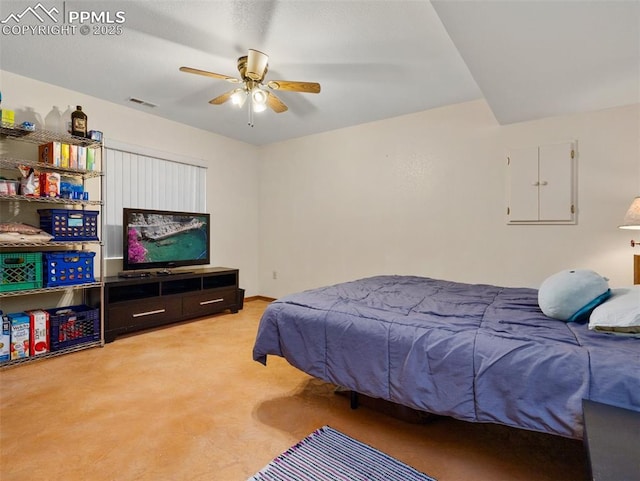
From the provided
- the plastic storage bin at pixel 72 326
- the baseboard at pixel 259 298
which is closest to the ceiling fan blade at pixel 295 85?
the plastic storage bin at pixel 72 326

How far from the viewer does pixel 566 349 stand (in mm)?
1264

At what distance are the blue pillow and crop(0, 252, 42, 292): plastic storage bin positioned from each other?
12.3 feet

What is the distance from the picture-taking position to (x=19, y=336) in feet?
8.69

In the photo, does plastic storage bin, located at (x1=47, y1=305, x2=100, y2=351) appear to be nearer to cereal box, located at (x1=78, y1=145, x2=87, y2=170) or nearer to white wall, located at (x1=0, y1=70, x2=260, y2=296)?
white wall, located at (x1=0, y1=70, x2=260, y2=296)

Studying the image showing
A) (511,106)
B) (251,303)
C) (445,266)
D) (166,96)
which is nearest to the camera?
Answer: (511,106)

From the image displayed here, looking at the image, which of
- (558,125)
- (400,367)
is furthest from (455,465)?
(558,125)

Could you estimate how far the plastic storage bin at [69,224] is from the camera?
2852 millimetres

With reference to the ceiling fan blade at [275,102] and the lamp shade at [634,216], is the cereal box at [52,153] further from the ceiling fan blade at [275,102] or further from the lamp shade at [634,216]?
the lamp shade at [634,216]

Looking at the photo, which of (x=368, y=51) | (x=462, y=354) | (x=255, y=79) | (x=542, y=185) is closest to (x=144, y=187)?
(x=255, y=79)

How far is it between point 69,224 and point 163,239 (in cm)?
102

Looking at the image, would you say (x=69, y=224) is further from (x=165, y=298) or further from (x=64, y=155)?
(x=165, y=298)

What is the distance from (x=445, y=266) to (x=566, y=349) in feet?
8.13

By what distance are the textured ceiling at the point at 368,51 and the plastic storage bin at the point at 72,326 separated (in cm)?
216

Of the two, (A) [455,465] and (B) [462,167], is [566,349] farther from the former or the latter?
(B) [462,167]
